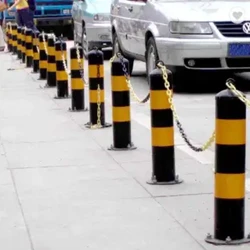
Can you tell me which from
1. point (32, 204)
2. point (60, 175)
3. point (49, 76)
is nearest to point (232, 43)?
point (49, 76)

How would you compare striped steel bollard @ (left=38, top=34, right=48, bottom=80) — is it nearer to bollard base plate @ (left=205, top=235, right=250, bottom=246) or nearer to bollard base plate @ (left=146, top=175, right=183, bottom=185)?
bollard base plate @ (left=146, top=175, right=183, bottom=185)

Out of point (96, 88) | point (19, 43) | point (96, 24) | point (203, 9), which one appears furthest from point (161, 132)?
point (19, 43)

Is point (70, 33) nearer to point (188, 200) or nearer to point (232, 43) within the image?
point (232, 43)

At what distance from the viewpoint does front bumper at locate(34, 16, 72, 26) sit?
94.5ft

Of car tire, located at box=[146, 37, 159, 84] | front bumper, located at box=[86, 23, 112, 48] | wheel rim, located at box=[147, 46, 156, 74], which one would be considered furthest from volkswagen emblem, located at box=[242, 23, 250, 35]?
front bumper, located at box=[86, 23, 112, 48]

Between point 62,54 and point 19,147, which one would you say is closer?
point 19,147

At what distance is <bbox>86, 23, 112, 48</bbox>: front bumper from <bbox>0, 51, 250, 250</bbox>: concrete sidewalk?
913cm

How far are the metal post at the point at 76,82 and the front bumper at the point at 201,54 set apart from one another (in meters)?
1.55

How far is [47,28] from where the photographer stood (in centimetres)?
2991

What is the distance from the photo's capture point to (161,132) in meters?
6.82

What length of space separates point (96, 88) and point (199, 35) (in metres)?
3.09

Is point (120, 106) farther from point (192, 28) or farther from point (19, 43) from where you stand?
point (19, 43)

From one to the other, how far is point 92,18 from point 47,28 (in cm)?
1073

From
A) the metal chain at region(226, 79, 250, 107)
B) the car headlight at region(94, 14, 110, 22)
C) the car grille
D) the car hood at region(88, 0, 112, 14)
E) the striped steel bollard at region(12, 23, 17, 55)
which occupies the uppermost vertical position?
the metal chain at region(226, 79, 250, 107)
